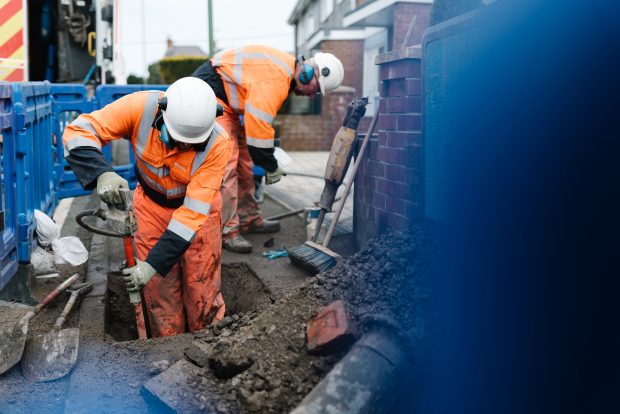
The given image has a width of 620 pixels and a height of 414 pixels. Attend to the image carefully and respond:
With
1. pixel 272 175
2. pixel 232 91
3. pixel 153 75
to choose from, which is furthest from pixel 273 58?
pixel 153 75

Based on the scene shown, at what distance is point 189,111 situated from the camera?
12.1 ft

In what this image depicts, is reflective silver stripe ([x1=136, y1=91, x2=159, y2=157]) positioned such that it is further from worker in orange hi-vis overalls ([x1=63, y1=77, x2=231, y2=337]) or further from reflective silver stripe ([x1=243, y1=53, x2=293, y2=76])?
reflective silver stripe ([x1=243, y1=53, x2=293, y2=76])

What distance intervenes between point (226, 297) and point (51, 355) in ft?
6.61

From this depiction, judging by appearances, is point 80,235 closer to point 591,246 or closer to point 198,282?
point 198,282

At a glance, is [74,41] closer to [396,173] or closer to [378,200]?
[378,200]

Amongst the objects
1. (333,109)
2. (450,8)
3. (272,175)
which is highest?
(450,8)

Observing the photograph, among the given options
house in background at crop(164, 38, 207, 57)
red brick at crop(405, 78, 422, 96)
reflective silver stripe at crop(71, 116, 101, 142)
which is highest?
house in background at crop(164, 38, 207, 57)

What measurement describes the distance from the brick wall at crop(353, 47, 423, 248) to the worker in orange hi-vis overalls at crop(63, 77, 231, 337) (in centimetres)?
125

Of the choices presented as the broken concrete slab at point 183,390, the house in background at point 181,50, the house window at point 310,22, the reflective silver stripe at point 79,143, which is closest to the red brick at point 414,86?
the reflective silver stripe at point 79,143

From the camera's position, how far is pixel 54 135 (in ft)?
21.0

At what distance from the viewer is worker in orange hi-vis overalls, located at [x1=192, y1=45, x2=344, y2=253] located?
517cm

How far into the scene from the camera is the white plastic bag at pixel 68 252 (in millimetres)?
4668

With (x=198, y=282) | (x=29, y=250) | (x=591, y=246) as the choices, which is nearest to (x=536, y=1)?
(x=591, y=246)

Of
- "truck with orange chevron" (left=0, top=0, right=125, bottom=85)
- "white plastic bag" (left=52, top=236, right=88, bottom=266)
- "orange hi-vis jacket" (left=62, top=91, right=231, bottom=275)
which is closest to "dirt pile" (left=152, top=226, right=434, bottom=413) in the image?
"orange hi-vis jacket" (left=62, top=91, right=231, bottom=275)
